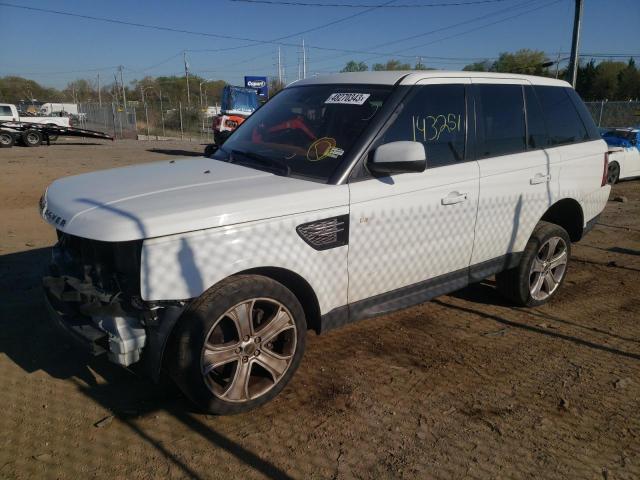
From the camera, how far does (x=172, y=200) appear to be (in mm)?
2701

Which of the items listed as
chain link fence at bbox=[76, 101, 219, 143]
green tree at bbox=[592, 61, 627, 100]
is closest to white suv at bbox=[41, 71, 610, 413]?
chain link fence at bbox=[76, 101, 219, 143]

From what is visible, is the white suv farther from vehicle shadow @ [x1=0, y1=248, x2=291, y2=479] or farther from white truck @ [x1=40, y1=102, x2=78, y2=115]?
white truck @ [x1=40, y1=102, x2=78, y2=115]

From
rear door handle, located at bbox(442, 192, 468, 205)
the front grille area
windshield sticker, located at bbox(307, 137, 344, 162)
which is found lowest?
the front grille area

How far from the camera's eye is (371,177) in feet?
10.4

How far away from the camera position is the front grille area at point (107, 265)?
2.56m

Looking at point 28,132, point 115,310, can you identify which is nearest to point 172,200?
point 115,310

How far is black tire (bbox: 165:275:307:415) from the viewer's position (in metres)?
2.64

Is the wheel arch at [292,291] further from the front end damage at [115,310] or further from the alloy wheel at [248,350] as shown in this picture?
the alloy wheel at [248,350]

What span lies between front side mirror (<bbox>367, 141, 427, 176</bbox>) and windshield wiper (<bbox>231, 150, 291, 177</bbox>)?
0.59m

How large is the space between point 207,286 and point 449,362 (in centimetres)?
201

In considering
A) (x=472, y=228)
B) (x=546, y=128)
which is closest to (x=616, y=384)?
(x=472, y=228)

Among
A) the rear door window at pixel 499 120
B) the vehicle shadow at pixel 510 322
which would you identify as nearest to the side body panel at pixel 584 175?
the rear door window at pixel 499 120

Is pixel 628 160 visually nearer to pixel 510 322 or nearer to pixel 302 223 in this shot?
pixel 510 322

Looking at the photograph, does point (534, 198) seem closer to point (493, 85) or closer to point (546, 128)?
point (546, 128)
